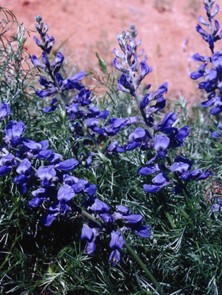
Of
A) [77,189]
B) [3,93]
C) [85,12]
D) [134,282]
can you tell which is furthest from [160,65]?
[77,189]

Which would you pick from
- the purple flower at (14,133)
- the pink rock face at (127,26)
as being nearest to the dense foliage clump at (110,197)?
the purple flower at (14,133)

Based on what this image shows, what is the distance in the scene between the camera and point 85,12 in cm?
595

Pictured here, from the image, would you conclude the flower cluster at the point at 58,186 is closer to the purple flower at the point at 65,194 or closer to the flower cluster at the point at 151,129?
the purple flower at the point at 65,194

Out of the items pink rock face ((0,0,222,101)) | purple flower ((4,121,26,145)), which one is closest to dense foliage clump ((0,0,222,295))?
purple flower ((4,121,26,145))

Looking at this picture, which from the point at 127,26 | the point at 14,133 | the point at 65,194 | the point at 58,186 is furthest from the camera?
the point at 127,26

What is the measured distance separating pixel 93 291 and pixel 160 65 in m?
2.88

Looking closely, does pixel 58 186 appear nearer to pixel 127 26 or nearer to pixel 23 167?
pixel 23 167

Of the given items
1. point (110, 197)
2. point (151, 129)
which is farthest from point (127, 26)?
point (151, 129)

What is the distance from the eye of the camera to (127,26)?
5.79 metres

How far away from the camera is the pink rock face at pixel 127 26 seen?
546cm

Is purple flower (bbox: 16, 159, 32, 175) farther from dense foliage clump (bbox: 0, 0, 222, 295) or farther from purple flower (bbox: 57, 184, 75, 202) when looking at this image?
purple flower (bbox: 57, 184, 75, 202)

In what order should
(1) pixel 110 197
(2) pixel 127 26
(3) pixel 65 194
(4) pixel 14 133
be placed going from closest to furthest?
(3) pixel 65 194
(4) pixel 14 133
(1) pixel 110 197
(2) pixel 127 26

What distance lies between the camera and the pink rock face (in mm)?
5461

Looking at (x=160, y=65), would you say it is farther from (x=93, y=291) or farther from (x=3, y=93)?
(x=93, y=291)
